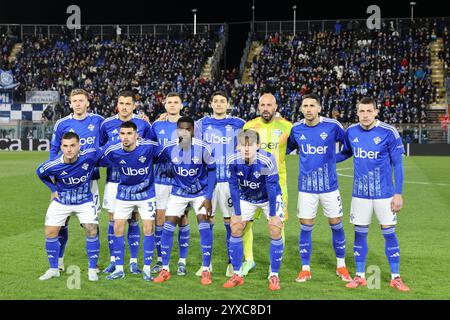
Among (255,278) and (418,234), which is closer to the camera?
(255,278)

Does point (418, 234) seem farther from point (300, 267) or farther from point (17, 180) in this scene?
point (17, 180)

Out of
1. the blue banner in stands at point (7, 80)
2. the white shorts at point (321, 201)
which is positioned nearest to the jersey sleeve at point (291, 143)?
the white shorts at point (321, 201)

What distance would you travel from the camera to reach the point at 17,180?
18.9 meters

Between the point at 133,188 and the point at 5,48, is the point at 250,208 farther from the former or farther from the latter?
the point at 5,48

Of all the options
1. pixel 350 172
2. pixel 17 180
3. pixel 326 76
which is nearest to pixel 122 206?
pixel 17 180

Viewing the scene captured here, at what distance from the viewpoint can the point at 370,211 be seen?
23.4 feet

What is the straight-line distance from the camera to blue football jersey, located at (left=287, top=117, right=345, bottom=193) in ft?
24.2

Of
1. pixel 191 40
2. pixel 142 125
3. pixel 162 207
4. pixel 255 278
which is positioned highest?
pixel 191 40

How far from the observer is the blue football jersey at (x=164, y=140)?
26.3 feet

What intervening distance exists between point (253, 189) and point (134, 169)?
1.44 meters

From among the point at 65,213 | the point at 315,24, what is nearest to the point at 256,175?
the point at 65,213

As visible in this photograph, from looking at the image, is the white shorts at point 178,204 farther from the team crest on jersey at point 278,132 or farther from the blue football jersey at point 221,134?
the team crest on jersey at point 278,132

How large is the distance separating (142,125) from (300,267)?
9.04ft

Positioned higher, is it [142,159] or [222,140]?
[222,140]
